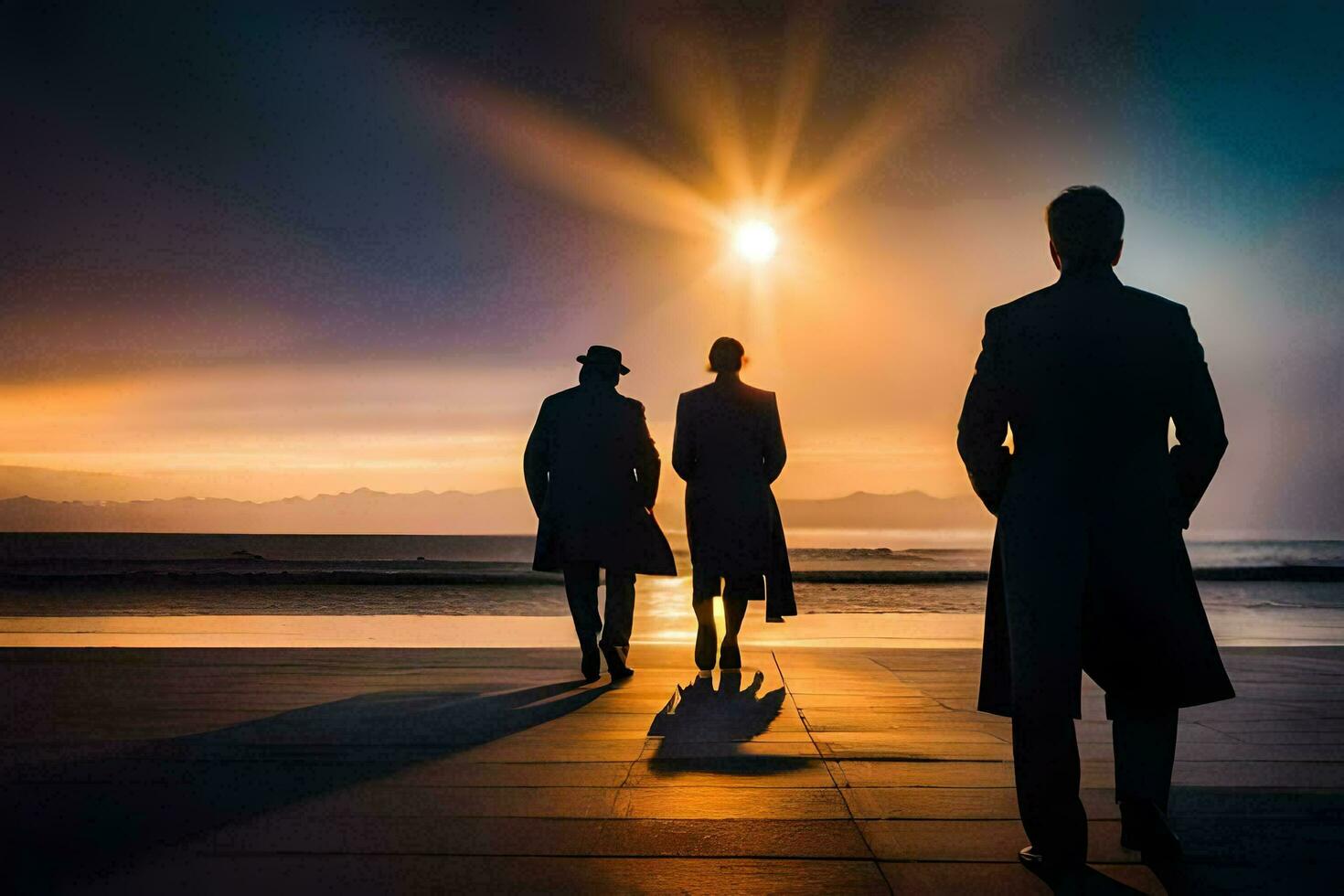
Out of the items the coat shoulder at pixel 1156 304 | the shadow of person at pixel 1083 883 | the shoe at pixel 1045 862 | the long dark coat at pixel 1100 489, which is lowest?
the shadow of person at pixel 1083 883

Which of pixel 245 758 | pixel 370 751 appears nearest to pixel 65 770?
pixel 245 758

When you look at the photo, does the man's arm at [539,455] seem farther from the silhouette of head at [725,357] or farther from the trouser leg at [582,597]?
the silhouette of head at [725,357]

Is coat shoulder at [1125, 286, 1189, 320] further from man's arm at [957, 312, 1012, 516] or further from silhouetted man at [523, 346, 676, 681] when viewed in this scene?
silhouetted man at [523, 346, 676, 681]

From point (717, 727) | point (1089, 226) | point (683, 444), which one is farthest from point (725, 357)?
point (1089, 226)

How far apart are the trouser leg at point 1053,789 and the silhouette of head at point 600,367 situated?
14.2 ft

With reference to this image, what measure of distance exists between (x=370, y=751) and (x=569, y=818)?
1.32m

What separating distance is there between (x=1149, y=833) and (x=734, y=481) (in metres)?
3.88

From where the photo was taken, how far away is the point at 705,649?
6324 mm

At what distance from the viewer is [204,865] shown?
2498 millimetres

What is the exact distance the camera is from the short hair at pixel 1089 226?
267 centimetres

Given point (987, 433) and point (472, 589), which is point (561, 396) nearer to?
point (987, 433)

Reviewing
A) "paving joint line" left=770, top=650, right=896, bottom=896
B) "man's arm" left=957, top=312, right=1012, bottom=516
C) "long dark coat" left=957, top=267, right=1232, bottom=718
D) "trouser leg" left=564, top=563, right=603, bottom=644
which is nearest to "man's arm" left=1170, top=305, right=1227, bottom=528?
"long dark coat" left=957, top=267, right=1232, bottom=718

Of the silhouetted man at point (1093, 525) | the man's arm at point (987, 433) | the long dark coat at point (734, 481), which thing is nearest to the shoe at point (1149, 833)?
the silhouetted man at point (1093, 525)

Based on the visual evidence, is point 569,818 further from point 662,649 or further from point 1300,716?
point 662,649
